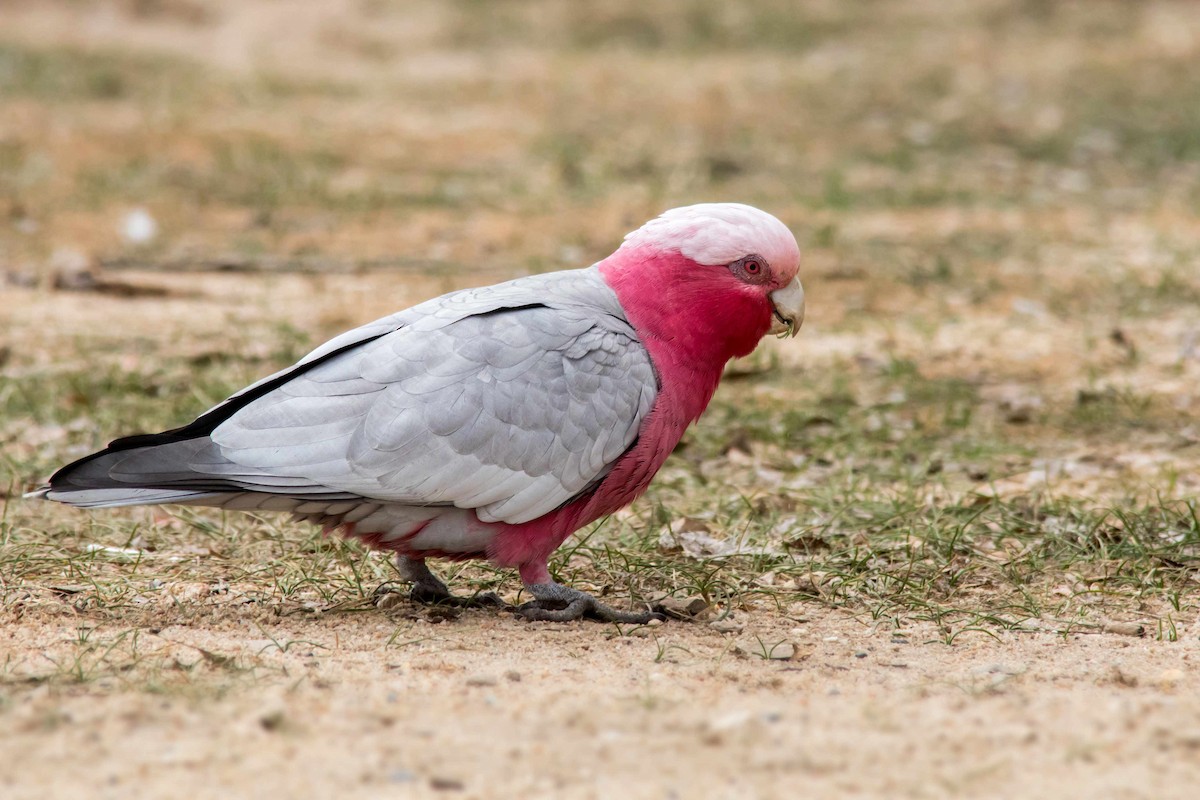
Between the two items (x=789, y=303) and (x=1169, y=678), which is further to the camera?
(x=789, y=303)

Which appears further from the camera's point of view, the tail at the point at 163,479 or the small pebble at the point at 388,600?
the small pebble at the point at 388,600

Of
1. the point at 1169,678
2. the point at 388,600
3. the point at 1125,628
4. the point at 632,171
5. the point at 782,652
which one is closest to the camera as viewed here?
the point at 1169,678

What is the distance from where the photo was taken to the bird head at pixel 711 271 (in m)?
3.80

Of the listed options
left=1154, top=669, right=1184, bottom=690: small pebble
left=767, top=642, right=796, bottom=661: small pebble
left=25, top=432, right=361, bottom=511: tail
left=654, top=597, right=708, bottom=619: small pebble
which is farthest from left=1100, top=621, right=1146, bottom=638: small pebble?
left=25, top=432, right=361, bottom=511: tail

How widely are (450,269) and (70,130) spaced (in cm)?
420

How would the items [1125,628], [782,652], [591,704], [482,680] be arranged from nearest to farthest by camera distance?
[591,704]
[482,680]
[782,652]
[1125,628]

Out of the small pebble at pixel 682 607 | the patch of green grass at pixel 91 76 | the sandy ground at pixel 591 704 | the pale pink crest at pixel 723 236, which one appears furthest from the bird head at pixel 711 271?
the patch of green grass at pixel 91 76

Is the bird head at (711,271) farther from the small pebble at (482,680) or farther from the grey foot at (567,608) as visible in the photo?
the small pebble at (482,680)

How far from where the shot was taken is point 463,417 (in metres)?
3.53

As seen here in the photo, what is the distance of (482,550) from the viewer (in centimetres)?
370

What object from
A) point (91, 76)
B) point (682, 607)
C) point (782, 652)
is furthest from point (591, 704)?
point (91, 76)

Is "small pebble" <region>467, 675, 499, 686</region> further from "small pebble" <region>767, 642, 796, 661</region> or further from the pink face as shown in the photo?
the pink face

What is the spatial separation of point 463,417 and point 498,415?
0.31 ft

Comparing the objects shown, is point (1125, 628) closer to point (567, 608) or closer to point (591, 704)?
point (567, 608)
